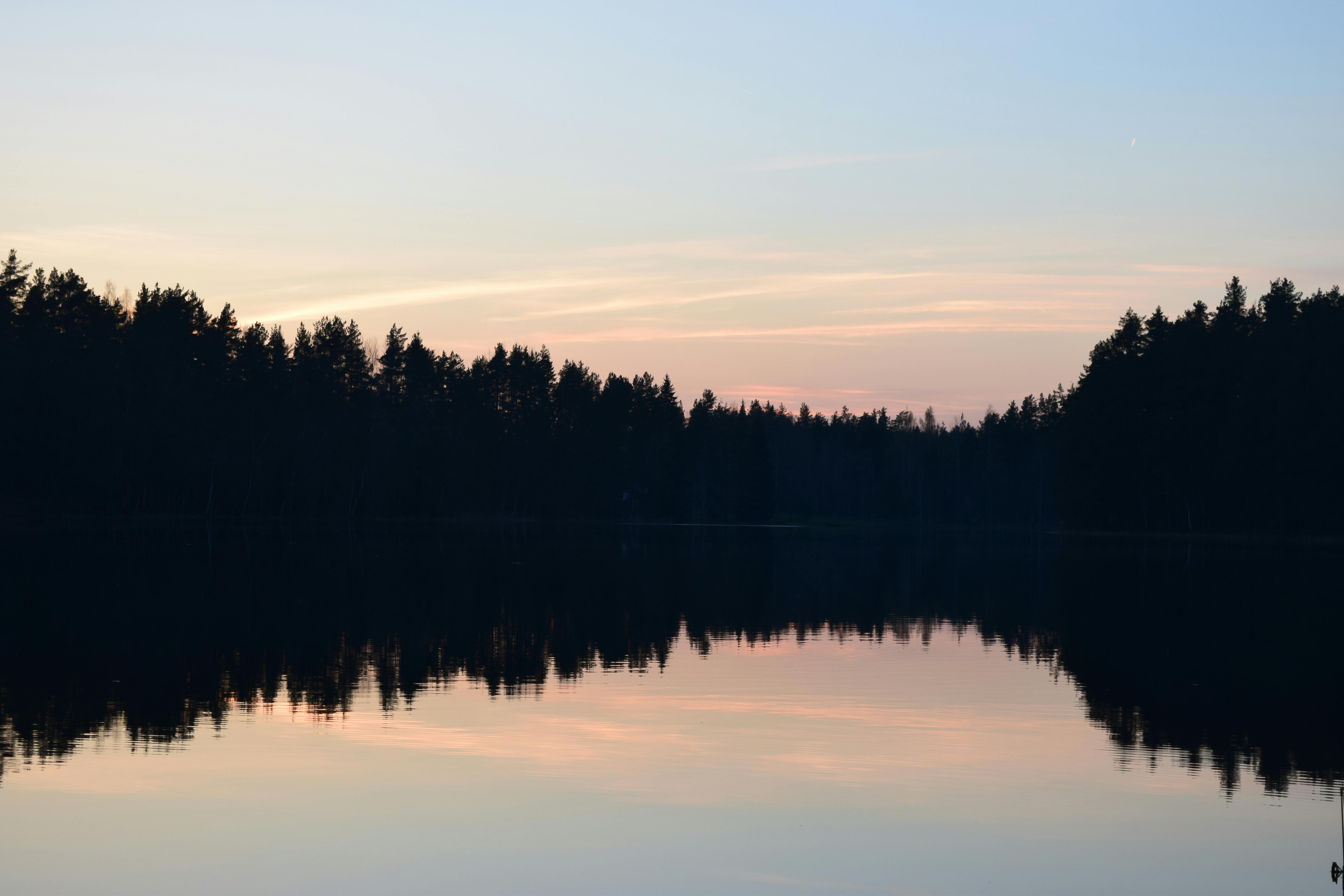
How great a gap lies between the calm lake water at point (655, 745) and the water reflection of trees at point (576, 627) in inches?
6.0

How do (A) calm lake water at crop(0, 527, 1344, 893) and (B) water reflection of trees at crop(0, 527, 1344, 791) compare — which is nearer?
(A) calm lake water at crop(0, 527, 1344, 893)

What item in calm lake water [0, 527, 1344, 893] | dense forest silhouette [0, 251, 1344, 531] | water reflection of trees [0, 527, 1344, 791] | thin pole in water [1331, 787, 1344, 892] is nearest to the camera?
thin pole in water [1331, 787, 1344, 892]

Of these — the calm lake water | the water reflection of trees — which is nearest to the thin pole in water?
the calm lake water

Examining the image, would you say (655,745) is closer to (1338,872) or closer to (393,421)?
(1338,872)

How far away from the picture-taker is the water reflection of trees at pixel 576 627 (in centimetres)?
1911

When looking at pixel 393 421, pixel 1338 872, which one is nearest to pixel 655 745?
pixel 1338 872

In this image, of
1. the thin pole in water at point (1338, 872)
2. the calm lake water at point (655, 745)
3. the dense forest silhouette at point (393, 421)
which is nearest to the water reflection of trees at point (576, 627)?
the calm lake water at point (655, 745)

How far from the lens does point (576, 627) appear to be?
31781 mm

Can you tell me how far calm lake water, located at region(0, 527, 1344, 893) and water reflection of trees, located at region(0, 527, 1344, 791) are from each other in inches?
6.0

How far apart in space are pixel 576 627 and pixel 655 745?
48.4 feet

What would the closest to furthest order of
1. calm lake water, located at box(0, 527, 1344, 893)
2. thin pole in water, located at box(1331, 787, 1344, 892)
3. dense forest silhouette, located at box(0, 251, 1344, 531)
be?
thin pole in water, located at box(1331, 787, 1344, 892) < calm lake water, located at box(0, 527, 1344, 893) < dense forest silhouette, located at box(0, 251, 1344, 531)

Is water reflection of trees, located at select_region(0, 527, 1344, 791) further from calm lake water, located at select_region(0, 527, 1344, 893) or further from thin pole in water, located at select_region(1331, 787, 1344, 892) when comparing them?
thin pole in water, located at select_region(1331, 787, 1344, 892)

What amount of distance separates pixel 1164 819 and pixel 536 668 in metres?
13.2

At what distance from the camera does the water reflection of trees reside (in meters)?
19.1
